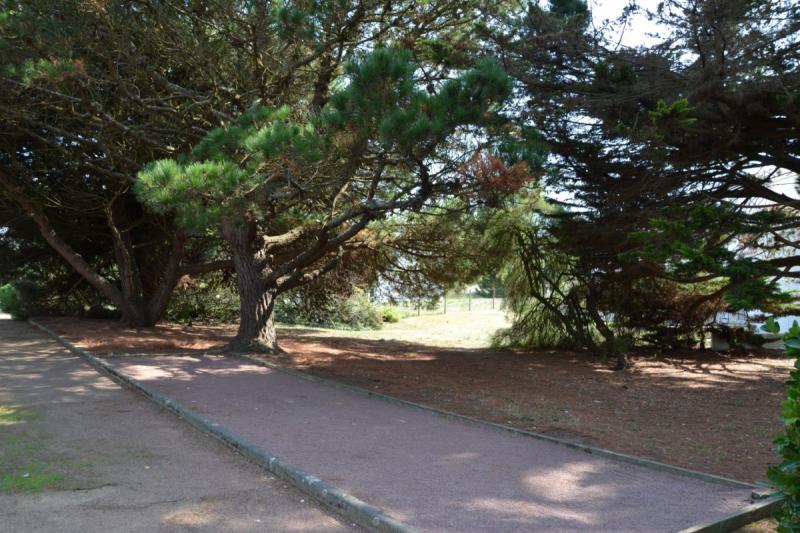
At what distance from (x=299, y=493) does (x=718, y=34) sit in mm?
7664

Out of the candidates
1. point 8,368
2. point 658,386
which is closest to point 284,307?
point 8,368

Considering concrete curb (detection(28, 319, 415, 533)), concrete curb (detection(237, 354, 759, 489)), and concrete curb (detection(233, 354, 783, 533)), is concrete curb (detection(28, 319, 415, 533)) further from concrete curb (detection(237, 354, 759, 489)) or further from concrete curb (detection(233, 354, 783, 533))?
concrete curb (detection(237, 354, 759, 489))

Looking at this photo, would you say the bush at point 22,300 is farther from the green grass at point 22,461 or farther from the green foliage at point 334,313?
the green grass at point 22,461

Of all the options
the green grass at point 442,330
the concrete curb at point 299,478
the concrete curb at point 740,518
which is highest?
the green grass at point 442,330

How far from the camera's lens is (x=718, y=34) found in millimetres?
8227

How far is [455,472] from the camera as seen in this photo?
5625 mm

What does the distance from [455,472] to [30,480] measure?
3586 millimetres

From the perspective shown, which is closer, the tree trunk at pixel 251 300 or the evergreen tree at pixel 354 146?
the evergreen tree at pixel 354 146

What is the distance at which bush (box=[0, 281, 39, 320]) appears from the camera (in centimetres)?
2383

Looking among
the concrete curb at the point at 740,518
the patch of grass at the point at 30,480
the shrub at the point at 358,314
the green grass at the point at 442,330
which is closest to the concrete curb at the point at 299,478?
the patch of grass at the point at 30,480

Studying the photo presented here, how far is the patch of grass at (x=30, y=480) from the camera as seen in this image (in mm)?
4992

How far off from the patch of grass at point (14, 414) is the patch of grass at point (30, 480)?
220 cm

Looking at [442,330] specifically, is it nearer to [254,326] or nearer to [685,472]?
[254,326]

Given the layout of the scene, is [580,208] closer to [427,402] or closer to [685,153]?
[685,153]
